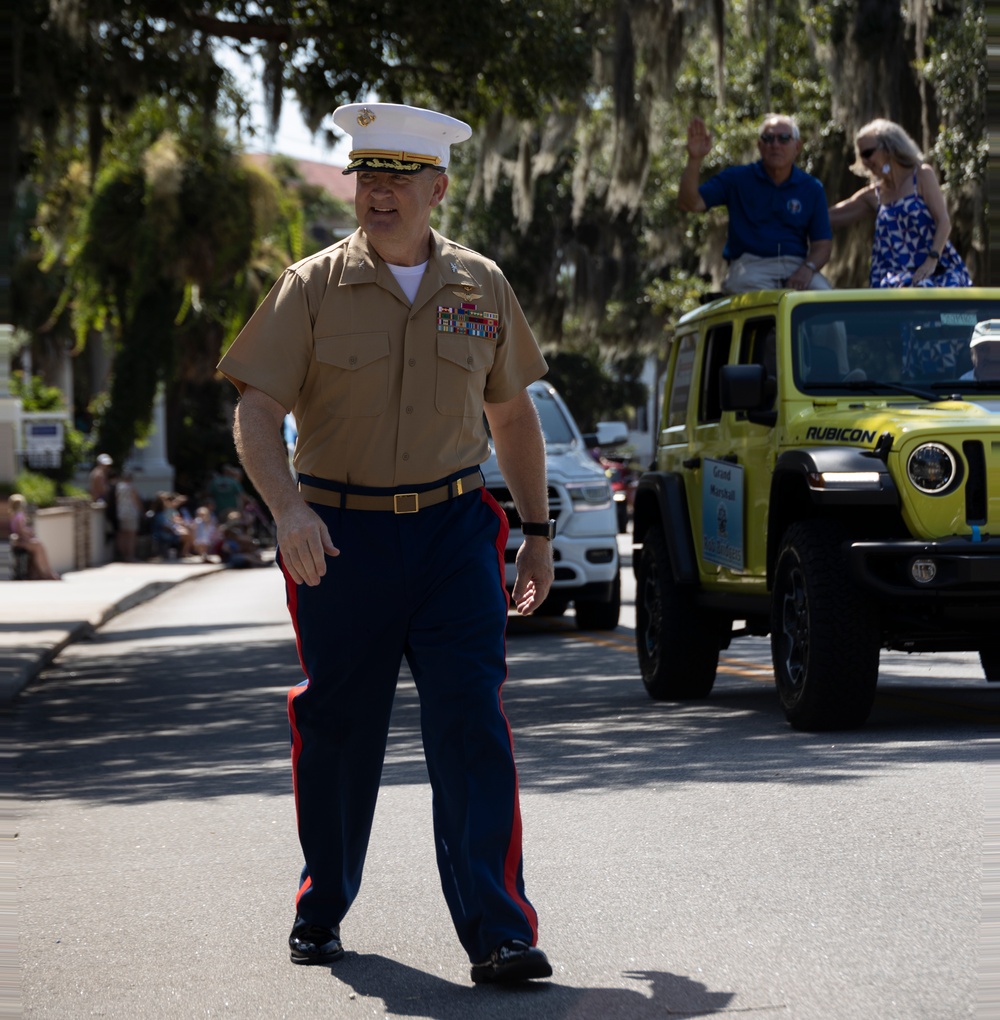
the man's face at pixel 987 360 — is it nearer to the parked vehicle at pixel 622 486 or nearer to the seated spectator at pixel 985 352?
the seated spectator at pixel 985 352

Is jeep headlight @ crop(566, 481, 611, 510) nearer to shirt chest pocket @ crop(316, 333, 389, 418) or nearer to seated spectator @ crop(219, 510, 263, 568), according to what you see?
shirt chest pocket @ crop(316, 333, 389, 418)

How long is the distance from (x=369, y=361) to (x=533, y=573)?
74 centimetres

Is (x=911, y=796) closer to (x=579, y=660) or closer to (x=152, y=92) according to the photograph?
(x=579, y=660)

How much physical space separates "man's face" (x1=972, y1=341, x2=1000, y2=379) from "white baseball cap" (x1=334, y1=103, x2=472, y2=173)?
468 cm

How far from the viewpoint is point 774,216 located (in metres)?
10.1

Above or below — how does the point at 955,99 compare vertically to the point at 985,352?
above

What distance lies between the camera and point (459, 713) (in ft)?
15.3

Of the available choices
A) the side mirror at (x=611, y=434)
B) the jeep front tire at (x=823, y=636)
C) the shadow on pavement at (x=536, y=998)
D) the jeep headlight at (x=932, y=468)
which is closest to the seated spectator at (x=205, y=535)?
the side mirror at (x=611, y=434)

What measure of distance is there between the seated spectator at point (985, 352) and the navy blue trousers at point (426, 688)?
15.1 ft

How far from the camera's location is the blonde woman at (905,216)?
9695 millimetres

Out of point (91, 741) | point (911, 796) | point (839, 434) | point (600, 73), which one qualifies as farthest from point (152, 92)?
point (911, 796)

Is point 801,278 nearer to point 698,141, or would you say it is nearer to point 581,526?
point 698,141

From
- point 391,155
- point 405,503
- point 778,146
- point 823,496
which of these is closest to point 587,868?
point 405,503

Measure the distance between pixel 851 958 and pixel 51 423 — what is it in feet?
95.1
